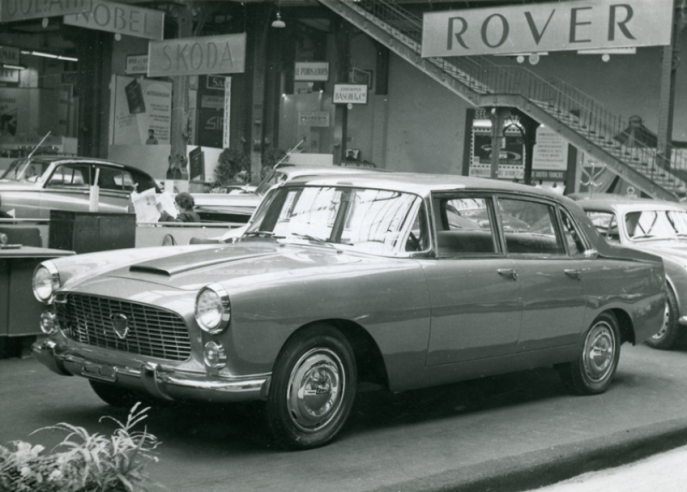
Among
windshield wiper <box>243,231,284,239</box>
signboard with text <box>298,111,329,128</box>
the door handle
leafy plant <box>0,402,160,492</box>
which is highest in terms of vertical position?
signboard with text <box>298,111,329,128</box>

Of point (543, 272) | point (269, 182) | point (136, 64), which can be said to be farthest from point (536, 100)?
point (543, 272)

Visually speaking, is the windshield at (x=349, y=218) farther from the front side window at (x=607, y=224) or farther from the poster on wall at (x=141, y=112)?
the poster on wall at (x=141, y=112)

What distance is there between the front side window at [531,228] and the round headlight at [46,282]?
3062 mm

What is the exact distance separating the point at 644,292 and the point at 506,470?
3215 mm

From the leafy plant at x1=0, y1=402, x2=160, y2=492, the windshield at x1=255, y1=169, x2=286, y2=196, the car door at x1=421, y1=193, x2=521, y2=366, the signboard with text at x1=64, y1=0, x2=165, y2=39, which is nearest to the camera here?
the leafy plant at x1=0, y1=402, x2=160, y2=492

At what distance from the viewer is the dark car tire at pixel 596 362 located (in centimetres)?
682

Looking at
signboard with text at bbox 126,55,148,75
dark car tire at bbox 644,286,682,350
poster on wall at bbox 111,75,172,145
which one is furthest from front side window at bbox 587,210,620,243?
poster on wall at bbox 111,75,172,145

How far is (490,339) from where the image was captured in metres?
5.91

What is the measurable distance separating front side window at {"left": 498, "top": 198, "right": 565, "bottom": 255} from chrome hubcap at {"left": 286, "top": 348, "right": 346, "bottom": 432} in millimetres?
1961

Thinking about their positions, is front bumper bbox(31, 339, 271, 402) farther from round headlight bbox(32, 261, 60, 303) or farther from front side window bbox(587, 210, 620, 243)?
front side window bbox(587, 210, 620, 243)

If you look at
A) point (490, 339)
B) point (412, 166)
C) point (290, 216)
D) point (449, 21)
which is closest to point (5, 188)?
point (449, 21)

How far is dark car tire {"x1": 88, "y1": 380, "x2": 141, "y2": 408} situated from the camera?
5730 mm

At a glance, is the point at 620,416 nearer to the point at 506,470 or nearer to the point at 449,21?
the point at 506,470

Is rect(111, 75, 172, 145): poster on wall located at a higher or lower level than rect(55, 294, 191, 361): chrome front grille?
higher
